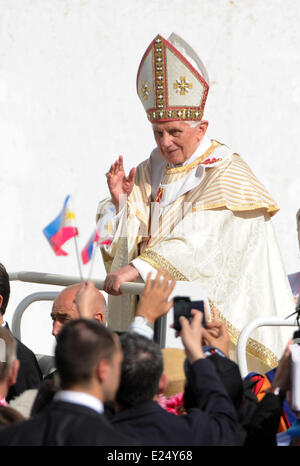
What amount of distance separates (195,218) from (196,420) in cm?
268

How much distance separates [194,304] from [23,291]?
5778mm

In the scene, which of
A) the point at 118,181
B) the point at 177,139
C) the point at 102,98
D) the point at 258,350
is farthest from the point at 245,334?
the point at 102,98

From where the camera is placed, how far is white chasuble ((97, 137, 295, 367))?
572 centimetres

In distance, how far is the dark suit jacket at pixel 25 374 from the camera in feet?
14.9

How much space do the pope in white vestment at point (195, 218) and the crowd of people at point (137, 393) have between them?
5.74 ft

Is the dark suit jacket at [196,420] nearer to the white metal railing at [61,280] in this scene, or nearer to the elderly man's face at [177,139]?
the white metal railing at [61,280]

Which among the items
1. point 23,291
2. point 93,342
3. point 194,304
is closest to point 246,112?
point 23,291

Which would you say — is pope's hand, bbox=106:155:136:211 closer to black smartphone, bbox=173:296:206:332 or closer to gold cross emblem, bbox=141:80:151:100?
gold cross emblem, bbox=141:80:151:100

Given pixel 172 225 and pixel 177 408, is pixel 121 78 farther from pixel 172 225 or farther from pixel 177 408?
pixel 177 408

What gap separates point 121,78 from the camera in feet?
31.6

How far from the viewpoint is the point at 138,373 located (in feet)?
10.7

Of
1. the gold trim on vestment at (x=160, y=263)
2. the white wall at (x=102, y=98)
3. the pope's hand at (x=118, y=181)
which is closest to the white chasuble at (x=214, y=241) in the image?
the gold trim on vestment at (x=160, y=263)

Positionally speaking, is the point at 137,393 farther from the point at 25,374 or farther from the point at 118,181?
the point at 118,181

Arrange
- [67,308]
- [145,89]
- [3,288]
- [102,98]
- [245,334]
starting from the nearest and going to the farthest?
1. [245,334]
2. [67,308]
3. [3,288]
4. [145,89]
5. [102,98]
